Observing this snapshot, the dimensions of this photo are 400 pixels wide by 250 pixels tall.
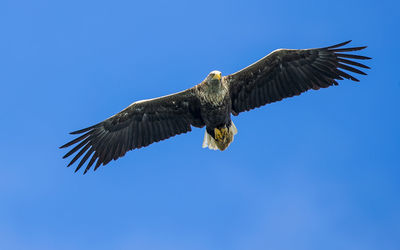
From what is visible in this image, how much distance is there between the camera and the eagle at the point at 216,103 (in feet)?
40.9

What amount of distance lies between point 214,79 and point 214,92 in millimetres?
259

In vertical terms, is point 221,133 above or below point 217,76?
below

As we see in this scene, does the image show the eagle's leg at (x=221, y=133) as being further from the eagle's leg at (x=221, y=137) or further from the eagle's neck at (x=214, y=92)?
the eagle's neck at (x=214, y=92)

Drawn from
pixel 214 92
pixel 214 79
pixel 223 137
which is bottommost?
pixel 223 137

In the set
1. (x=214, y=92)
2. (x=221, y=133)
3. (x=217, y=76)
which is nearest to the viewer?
(x=217, y=76)

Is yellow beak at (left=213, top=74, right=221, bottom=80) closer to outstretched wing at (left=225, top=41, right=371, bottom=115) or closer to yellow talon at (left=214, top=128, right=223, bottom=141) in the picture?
outstretched wing at (left=225, top=41, right=371, bottom=115)

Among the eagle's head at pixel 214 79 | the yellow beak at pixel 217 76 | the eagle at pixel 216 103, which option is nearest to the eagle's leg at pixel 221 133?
the eagle at pixel 216 103

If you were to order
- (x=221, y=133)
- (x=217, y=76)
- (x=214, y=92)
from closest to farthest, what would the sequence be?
(x=217, y=76)
(x=214, y=92)
(x=221, y=133)

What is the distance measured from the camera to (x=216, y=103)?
483 inches

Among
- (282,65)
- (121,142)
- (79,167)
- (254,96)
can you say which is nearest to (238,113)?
(254,96)

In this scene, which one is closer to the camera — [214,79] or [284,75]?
[214,79]

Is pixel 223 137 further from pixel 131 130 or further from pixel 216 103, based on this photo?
pixel 131 130

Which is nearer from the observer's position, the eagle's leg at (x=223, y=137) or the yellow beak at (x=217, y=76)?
the yellow beak at (x=217, y=76)

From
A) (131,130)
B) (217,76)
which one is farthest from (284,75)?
(131,130)
